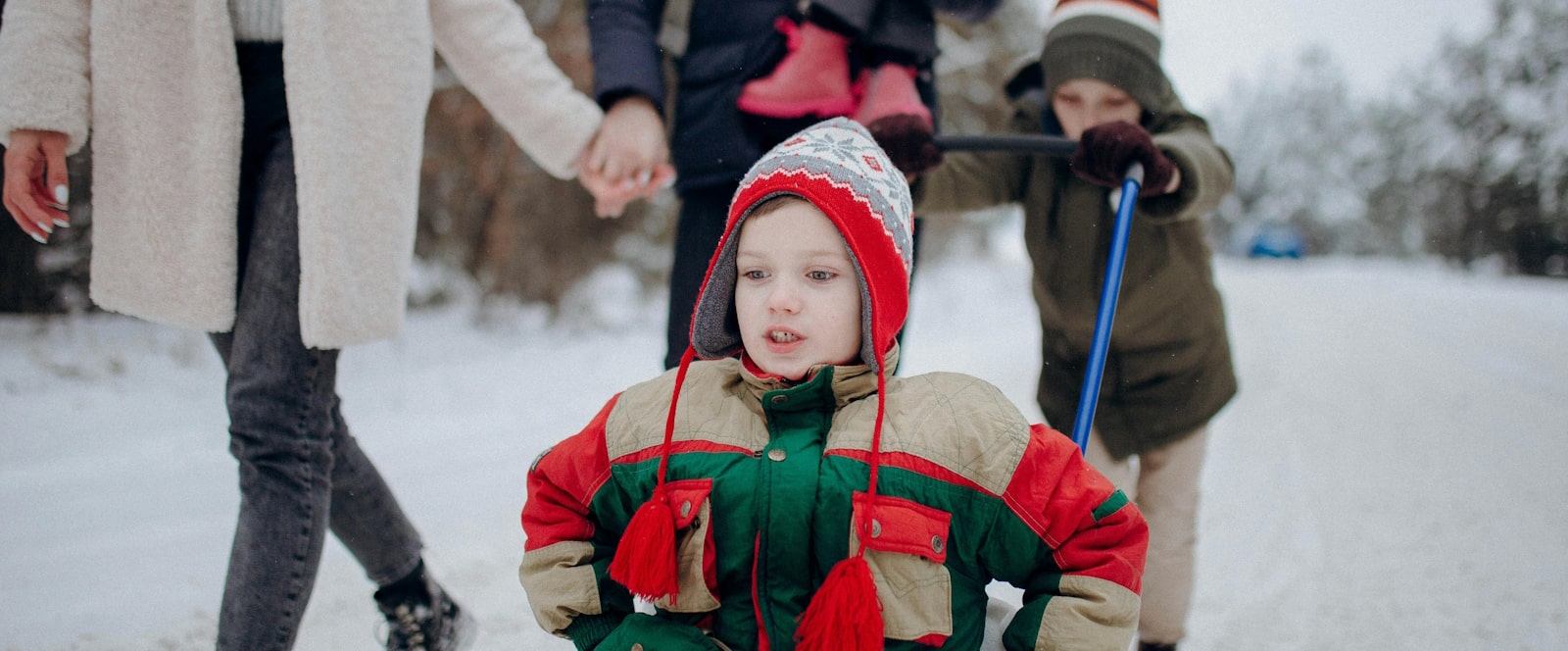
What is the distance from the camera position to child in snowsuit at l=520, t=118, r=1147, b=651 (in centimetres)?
138

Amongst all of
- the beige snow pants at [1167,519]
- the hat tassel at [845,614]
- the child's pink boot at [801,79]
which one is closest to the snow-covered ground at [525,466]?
the beige snow pants at [1167,519]

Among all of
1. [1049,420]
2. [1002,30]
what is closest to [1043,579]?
[1049,420]

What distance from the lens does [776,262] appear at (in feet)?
5.05

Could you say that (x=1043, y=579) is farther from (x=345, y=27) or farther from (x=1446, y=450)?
(x=1446, y=450)

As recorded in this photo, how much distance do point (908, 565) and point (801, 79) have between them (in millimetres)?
1191

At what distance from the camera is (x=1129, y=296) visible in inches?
89.1

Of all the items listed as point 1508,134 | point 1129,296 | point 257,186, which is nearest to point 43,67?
point 257,186

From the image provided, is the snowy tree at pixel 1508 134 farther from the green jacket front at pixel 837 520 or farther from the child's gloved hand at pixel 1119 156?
the green jacket front at pixel 837 520

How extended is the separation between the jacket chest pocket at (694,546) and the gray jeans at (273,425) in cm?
70

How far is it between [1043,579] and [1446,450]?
4.12 metres

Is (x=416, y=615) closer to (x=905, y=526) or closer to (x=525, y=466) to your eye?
(x=905, y=526)

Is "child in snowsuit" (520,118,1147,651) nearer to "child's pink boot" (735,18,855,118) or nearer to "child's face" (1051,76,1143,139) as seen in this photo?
"child's pink boot" (735,18,855,118)

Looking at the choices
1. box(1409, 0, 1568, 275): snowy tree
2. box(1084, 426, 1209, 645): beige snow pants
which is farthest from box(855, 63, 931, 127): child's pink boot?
box(1409, 0, 1568, 275): snowy tree

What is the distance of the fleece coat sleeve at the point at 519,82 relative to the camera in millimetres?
2020
